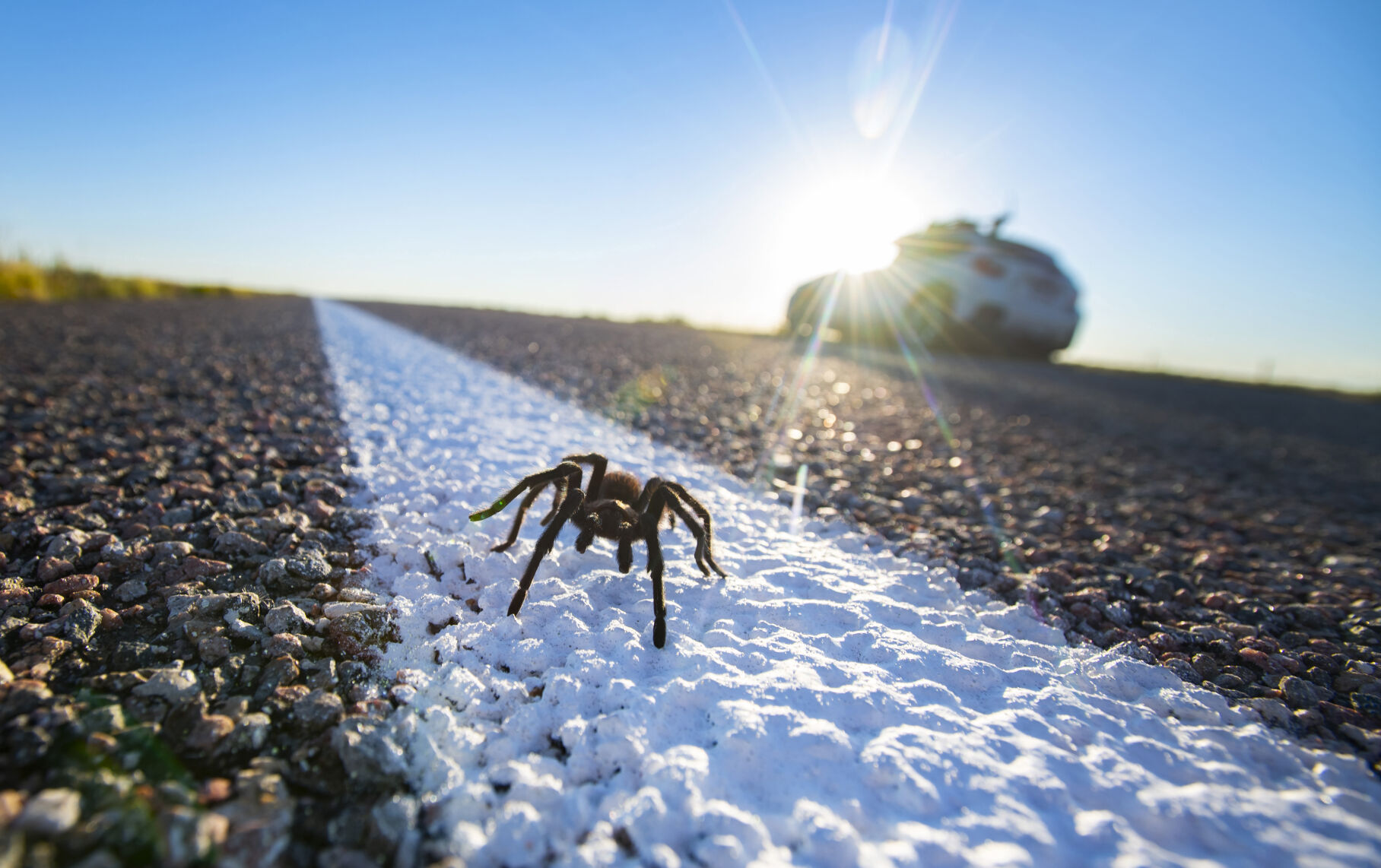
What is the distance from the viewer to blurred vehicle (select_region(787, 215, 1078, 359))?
1176cm

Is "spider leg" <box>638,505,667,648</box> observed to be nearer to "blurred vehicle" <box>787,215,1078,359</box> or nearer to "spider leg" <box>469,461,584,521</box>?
"spider leg" <box>469,461,584,521</box>

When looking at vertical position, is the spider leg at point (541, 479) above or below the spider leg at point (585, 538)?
above

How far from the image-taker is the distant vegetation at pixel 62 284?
44.1ft

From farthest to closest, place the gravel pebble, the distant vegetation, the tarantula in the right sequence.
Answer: the distant vegetation < the tarantula < the gravel pebble

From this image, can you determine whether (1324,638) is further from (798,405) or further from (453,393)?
(453,393)

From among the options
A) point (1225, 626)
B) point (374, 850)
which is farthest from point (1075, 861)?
point (1225, 626)

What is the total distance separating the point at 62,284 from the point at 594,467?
808 inches

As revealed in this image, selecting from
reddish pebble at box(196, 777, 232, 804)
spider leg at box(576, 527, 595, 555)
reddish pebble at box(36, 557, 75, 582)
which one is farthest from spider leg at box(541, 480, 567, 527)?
reddish pebble at box(36, 557, 75, 582)

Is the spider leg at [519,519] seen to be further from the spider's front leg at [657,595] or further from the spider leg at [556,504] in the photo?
the spider's front leg at [657,595]

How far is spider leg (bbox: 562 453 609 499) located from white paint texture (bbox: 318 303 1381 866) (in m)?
0.35

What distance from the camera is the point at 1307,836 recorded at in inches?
61.2

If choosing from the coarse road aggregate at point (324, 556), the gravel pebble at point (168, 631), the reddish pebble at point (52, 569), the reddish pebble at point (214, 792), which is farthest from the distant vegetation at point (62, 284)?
the reddish pebble at point (214, 792)

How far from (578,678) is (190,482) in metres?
2.77

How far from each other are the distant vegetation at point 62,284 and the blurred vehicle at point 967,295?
18.5 m
